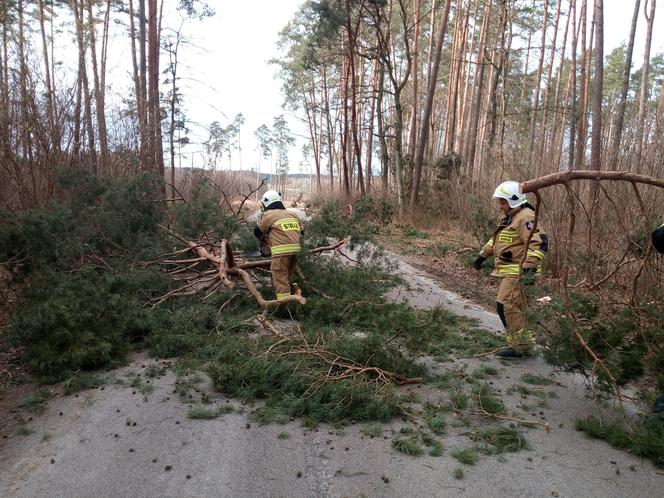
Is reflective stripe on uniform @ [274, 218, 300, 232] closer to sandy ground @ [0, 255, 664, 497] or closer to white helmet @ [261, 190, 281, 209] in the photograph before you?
white helmet @ [261, 190, 281, 209]

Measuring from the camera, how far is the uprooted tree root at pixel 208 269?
24.1 feet

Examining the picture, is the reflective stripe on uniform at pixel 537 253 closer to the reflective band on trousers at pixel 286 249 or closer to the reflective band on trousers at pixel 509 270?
the reflective band on trousers at pixel 509 270

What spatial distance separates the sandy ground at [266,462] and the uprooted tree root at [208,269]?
290 cm

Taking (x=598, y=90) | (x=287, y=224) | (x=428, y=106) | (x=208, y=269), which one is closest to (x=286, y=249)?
(x=287, y=224)

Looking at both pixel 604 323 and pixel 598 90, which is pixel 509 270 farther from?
pixel 598 90

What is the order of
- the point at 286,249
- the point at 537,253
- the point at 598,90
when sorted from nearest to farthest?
the point at 537,253 < the point at 286,249 < the point at 598,90

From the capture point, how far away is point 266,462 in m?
3.55

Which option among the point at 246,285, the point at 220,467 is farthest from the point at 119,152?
the point at 220,467

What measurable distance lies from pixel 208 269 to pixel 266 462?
5.27m

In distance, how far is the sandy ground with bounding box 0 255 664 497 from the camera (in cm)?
320

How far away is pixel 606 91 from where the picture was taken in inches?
1786

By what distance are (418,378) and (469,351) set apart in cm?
121

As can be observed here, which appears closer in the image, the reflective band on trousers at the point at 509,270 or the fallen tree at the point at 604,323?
the fallen tree at the point at 604,323

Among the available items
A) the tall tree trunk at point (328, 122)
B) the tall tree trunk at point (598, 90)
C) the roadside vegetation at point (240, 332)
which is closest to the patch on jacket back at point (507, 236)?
the roadside vegetation at point (240, 332)
